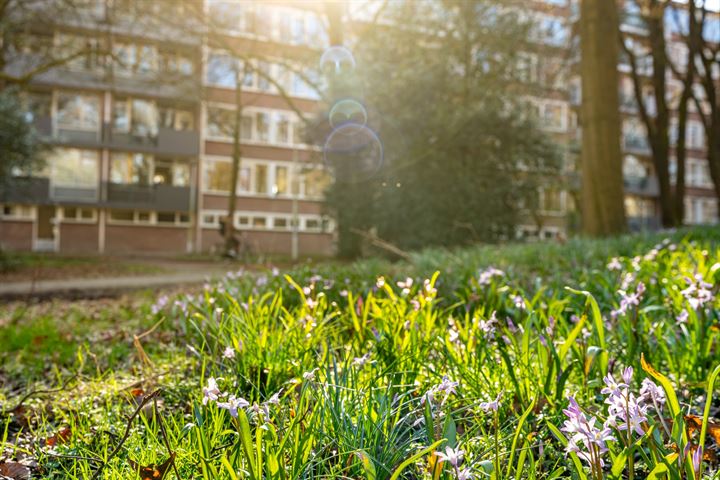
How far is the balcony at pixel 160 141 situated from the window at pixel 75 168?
4.67 feet

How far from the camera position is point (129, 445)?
2088 mm

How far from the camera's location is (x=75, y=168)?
117 ft

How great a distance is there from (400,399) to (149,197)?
3621 centimetres

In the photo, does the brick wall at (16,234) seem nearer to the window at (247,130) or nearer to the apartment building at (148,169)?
the apartment building at (148,169)

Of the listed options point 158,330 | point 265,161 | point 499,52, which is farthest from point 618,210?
point 265,161

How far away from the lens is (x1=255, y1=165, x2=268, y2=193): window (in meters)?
40.2

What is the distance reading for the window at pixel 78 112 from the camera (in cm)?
3559

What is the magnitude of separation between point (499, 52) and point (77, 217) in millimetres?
25337

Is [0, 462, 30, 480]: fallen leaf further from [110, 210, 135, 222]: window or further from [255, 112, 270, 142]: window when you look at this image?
[255, 112, 270, 142]: window

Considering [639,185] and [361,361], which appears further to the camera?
[639,185]

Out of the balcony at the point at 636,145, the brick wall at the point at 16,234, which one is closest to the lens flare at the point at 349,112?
the brick wall at the point at 16,234

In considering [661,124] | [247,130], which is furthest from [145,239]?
[661,124]

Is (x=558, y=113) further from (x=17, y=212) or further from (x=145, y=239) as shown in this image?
(x=17, y=212)

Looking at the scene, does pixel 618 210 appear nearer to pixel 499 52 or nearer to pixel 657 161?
pixel 657 161
